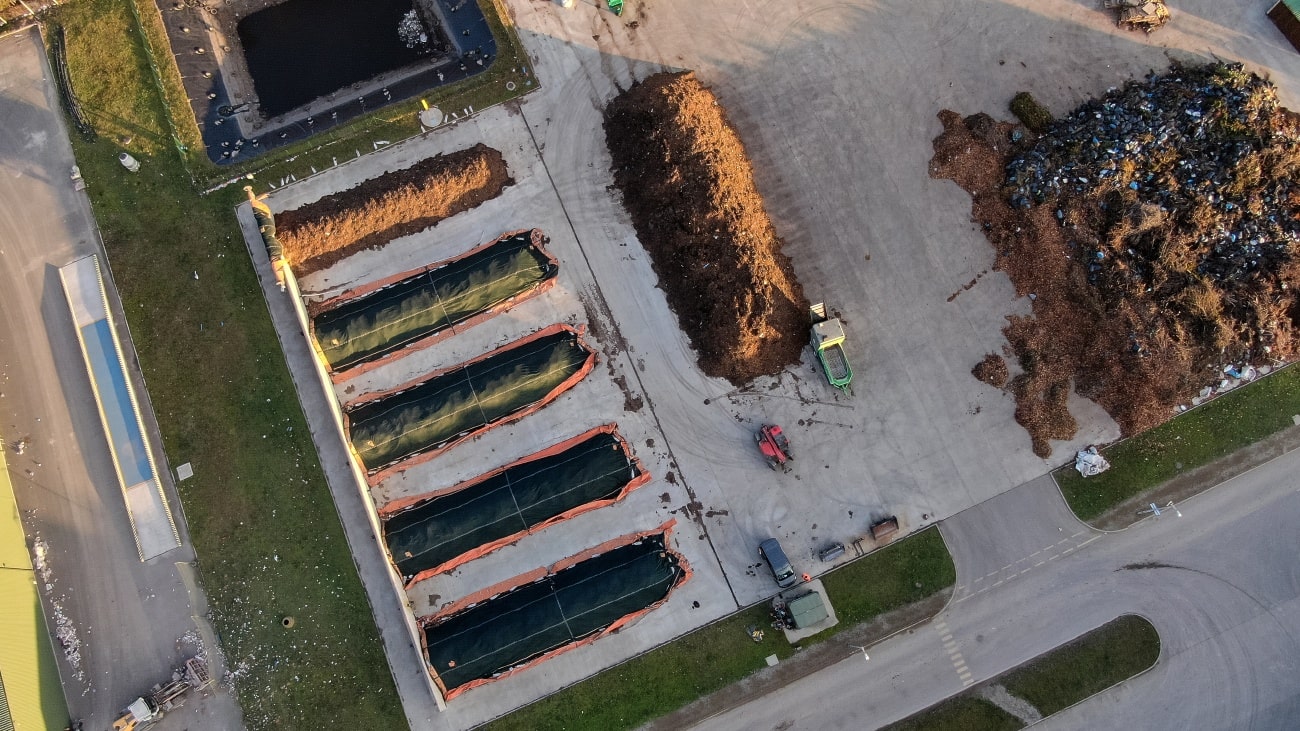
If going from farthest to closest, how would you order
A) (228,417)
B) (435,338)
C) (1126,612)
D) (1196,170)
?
1. (228,417)
2. (435,338)
3. (1196,170)
4. (1126,612)

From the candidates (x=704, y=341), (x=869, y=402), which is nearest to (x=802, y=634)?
(x=869, y=402)

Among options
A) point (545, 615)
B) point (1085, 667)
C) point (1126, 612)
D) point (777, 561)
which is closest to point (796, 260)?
point (777, 561)

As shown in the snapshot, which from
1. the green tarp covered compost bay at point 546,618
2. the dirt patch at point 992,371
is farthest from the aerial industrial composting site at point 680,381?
the dirt patch at point 992,371

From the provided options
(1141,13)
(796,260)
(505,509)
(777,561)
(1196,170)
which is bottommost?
(777,561)

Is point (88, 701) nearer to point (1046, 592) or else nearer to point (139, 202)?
point (139, 202)

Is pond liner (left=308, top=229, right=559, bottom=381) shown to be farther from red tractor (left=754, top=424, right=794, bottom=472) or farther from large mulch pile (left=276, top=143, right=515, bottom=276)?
red tractor (left=754, top=424, right=794, bottom=472)

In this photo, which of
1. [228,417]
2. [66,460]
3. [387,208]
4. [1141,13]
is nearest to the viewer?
[387,208]

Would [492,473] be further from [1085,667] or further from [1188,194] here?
[1188,194]

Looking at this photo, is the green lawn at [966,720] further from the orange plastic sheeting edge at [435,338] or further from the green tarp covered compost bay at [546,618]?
the orange plastic sheeting edge at [435,338]
